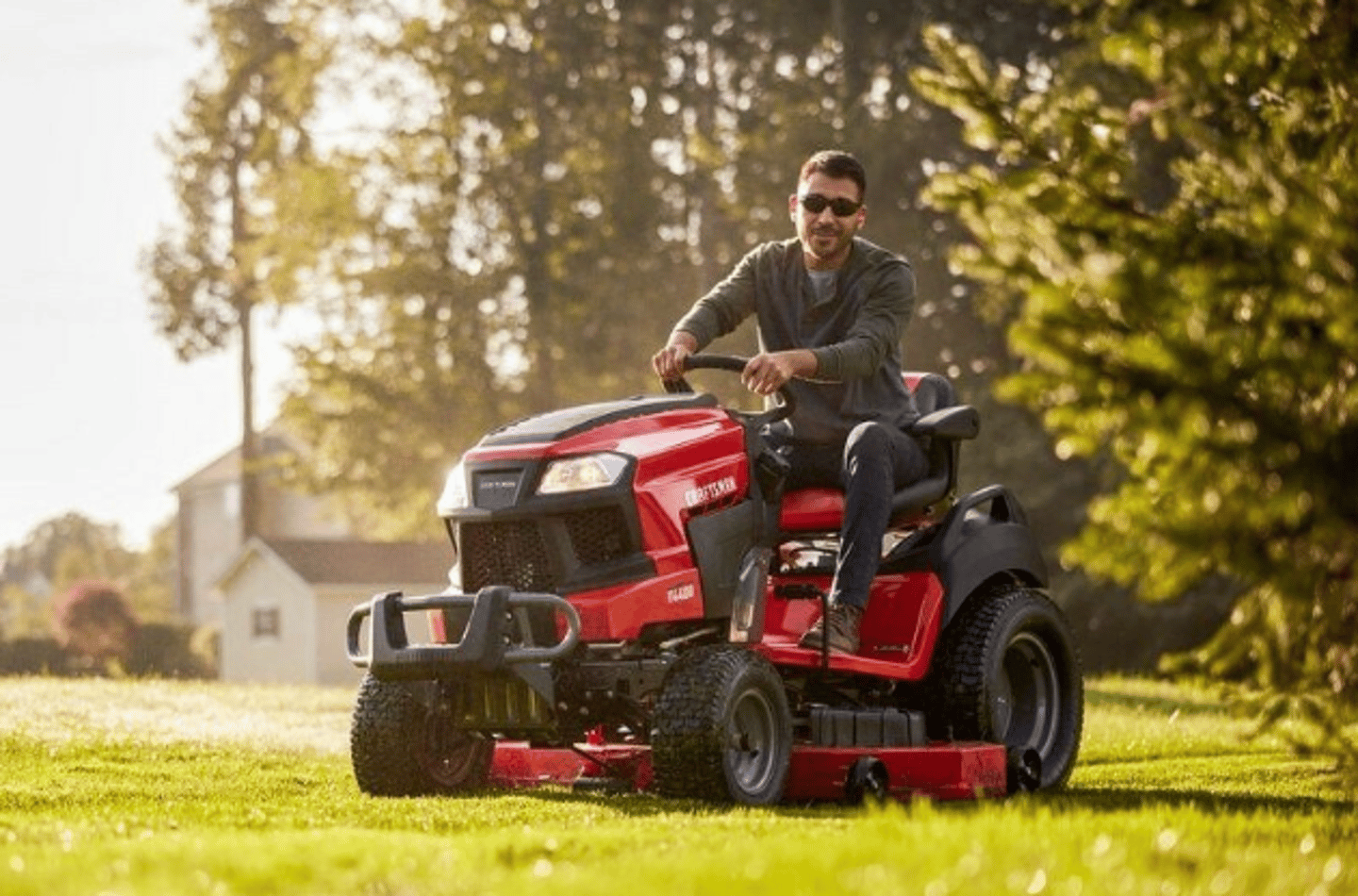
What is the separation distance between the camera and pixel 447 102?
1529 inches

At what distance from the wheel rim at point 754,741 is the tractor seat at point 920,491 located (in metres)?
1.00

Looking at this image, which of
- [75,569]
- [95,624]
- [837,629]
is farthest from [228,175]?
[837,629]

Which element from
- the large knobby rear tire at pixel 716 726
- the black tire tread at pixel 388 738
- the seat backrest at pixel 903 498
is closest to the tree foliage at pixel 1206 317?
the large knobby rear tire at pixel 716 726

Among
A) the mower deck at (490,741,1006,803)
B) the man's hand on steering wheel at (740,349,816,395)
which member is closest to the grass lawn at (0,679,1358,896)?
the mower deck at (490,741,1006,803)

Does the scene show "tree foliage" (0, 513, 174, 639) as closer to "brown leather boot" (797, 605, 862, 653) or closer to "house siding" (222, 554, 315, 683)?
"house siding" (222, 554, 315, 683)

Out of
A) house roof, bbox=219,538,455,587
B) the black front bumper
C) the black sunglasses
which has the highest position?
house roof, bbox=219,538,455,587

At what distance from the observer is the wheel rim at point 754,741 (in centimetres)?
920

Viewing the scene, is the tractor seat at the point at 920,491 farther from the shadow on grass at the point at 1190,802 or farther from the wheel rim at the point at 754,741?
the shadow on grass at the point at 1190,802

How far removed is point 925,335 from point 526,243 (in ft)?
20.5

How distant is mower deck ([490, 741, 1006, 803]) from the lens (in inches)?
376

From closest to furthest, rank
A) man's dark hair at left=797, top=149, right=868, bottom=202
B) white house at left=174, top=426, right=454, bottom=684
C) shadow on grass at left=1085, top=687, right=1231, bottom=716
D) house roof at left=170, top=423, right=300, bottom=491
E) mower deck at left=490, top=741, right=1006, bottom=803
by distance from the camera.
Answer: mower deck at left=490, top=741, right=1006, bottom=803 < man's dark hair at left=797, top=149, right=868, bottom=202 < shadow on grass at left=1085, top=687, right=1231, bottom=716 < white house at left=174, top=426, right=454, bottom=684 < house roof at left=170, top=423, right=300, bottom=491

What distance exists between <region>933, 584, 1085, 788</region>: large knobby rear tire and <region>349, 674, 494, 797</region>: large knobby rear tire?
207 cm

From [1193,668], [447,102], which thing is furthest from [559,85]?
[1193,668]

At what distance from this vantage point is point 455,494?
9516 mm
